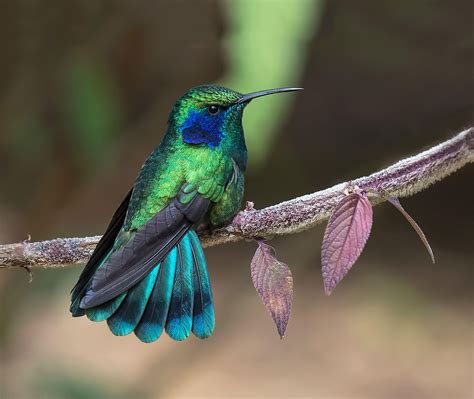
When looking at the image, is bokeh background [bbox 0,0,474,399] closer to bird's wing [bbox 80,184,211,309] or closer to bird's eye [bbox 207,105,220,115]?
bird's eye [bbox 207,105,220,115]

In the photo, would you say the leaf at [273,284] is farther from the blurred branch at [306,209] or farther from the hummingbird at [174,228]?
the hummingbird at [174,228]

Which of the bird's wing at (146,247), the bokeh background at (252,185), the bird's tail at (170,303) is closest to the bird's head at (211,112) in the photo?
the bird's wing at (146,247)

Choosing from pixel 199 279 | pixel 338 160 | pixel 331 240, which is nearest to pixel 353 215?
pixel 331 240

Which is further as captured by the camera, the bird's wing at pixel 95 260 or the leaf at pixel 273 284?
the bird's wing at pixel 95 260

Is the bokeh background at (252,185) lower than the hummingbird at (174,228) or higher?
lower

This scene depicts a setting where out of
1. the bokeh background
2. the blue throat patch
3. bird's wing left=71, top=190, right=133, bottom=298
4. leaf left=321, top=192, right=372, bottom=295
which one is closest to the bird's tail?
bird's wing left=71, top=190, right=133, bottom=298

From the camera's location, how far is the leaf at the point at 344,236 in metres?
1.51

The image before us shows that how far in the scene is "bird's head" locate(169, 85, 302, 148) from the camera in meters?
2.48

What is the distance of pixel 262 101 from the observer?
109 inches

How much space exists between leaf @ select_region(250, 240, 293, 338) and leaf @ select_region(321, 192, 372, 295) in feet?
0.44

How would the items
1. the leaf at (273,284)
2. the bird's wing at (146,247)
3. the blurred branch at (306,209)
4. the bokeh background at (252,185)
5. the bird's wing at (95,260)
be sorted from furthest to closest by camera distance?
the bokeh background at (252,185) → the bird's wing at (95,260) → the bird's wing at (146,247) → the leaf at (273,284) → the blurred branch at (306,209)

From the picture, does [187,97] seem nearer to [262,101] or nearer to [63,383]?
[262,101]

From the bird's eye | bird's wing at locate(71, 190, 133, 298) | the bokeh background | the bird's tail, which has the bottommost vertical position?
the bokeh background

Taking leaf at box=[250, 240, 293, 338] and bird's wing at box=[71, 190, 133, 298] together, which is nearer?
leaf at box=[250, 240, 293, 338]
